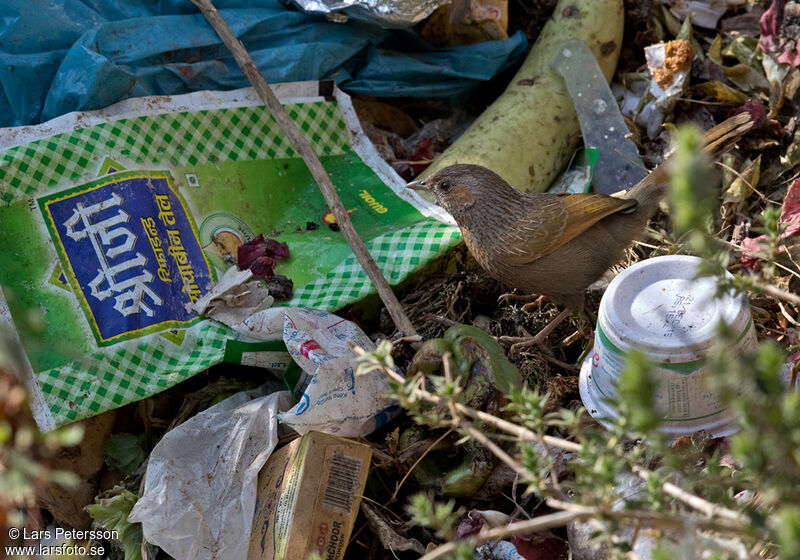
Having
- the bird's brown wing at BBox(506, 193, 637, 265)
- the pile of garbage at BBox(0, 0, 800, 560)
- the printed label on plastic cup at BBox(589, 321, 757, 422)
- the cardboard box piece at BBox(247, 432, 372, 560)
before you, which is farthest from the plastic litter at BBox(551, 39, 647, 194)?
the cardboard box piece at BBox(247, 432, 372, 560)

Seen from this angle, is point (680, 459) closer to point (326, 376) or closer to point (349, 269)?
point (326, 376)

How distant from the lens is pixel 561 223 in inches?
126

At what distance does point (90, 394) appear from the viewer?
292 centimetres

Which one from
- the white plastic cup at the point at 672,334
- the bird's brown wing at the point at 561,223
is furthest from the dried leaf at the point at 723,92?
the white plastic cup at the point at 672,334

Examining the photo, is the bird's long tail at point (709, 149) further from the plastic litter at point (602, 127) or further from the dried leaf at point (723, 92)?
the dried leaf at point (723, 92)

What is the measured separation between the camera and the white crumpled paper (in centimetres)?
266

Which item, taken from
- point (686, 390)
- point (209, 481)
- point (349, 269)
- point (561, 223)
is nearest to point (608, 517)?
point (686, 390)

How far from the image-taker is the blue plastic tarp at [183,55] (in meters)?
3.56

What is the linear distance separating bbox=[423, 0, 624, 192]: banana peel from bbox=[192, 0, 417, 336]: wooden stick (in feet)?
1.92

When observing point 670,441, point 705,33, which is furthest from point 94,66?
point 705,33

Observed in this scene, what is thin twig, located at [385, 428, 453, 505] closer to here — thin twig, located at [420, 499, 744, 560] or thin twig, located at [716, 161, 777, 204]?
thin twig, located at [420, 499, 744, 560]

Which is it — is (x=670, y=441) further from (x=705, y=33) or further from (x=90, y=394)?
(x=705, y=33)

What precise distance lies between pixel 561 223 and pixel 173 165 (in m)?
1.75

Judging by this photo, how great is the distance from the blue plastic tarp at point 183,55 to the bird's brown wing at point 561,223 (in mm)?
1290
